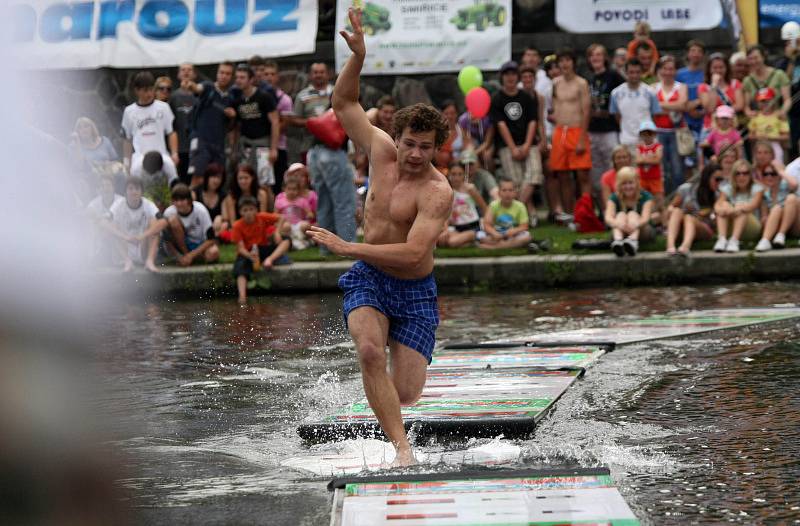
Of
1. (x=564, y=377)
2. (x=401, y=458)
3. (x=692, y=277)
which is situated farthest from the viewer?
(x=692, y=277)

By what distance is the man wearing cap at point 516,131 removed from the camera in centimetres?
1588

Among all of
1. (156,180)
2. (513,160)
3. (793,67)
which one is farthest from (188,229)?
(793,67)

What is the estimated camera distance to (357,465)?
259 inches

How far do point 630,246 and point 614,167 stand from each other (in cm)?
156

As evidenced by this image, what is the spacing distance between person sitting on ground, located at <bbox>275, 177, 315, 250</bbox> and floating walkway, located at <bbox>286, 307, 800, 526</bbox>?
482cm

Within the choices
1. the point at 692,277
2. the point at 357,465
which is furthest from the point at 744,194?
the point at 357,465

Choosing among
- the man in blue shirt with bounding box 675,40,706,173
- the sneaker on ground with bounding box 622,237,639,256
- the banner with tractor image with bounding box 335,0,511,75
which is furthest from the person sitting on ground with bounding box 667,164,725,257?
the banner with tractor image with bounding box 335,0,511,75

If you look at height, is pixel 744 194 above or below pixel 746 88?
below

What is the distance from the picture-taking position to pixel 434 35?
17.4 meters

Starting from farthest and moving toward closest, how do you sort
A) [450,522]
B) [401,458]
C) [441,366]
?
[441,366] → [401,458] → [450,522]

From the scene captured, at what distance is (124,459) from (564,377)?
297 centimetres

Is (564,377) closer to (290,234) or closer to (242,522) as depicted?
(242,522)

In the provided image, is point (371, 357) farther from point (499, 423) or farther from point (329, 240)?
point (499, 423)

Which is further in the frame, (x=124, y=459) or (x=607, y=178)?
(x=607, y=178)
